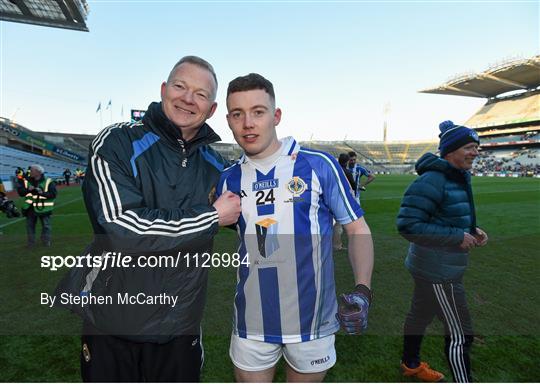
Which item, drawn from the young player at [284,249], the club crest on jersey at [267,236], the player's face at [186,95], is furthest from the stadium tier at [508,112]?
the player's face at [186,95]

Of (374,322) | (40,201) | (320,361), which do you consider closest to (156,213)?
(320,361)

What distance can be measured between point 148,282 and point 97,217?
0.45 meters

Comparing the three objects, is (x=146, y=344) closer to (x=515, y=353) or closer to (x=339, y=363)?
(x=339, y=363)

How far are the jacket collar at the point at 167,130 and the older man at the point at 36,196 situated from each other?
6490mm

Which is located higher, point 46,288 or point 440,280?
point 440,280

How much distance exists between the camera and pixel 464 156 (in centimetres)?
252

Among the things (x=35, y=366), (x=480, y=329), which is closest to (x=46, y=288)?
(x=35, y=366)

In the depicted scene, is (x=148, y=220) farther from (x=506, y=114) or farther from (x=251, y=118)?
(x=506, y=114)

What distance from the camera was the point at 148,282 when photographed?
1.77 m

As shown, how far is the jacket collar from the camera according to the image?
5.92ft

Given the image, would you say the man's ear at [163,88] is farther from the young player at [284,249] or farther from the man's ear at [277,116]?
the man's ear at [277,116]

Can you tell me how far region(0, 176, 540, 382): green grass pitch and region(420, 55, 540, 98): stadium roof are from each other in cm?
6106

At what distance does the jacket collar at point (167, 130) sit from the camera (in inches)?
71.1

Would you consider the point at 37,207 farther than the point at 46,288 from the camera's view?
Yes
